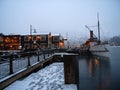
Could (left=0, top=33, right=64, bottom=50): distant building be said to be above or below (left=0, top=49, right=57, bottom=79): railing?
above

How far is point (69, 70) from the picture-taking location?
383 inches

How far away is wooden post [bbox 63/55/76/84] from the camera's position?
961 centimetres

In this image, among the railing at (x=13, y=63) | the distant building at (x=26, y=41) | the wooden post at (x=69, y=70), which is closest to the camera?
the railing at (x=13, y=63)

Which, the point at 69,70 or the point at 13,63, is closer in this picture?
the point at 69,70

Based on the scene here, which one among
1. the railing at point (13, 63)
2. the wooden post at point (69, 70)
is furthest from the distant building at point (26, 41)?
the wooden post at point (69, 70)

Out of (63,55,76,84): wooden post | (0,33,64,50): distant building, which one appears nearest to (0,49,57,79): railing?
(63,55,76,84): wooden post

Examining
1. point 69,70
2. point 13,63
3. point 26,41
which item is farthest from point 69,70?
point 26,41

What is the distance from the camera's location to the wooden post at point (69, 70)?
9609 millimetres

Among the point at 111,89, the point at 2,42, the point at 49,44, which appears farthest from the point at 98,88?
the point at 2,42

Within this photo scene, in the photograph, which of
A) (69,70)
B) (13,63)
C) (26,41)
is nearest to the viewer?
(69,70)

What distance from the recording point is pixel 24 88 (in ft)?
27.5

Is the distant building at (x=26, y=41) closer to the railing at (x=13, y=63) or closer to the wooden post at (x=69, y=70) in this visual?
the railing at (x=13, y=63)

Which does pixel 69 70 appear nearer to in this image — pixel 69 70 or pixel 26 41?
pixel 69 70

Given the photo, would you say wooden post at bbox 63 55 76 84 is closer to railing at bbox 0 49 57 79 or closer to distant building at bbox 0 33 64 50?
railing at bbox 0 49 57 79
